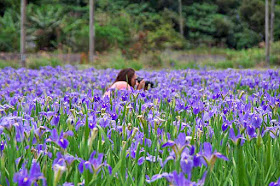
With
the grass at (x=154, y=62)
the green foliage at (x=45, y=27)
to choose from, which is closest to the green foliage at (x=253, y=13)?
the grass at (x=154, y=62)

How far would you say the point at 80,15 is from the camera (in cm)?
4009

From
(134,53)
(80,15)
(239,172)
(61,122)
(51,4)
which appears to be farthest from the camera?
(80,15)

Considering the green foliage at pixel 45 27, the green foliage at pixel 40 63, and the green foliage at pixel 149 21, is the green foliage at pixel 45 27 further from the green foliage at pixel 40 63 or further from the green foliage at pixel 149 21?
the green foliage at pixel 40 63

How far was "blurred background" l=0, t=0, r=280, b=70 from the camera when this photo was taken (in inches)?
1166

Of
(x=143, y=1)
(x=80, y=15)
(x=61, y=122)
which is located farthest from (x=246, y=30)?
(x=61, y=122)

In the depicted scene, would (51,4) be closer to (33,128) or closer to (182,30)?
(182,30)

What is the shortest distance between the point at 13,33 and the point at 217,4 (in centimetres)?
2452

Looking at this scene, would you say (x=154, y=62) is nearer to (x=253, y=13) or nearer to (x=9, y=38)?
(x=9, y=38)

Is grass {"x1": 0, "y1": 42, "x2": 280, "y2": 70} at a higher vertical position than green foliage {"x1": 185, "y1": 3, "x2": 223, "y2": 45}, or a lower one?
lower

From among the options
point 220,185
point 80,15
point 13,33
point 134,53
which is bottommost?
point 220,185

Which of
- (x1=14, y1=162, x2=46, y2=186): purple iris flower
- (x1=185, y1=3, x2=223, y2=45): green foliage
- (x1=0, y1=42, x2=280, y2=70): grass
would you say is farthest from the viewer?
(x1=185, y1=3, x2=223, y2=45): green foliage

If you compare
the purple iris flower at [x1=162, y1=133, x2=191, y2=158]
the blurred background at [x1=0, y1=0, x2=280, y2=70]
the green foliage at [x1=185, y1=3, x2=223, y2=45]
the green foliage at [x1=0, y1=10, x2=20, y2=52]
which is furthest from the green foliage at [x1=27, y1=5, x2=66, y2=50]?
the purple iris flower at [x1=162, y1=133, x2=191, y2=158]

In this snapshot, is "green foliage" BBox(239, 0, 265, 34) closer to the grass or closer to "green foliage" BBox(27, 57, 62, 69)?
the grass

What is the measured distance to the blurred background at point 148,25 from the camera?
29625 mm
